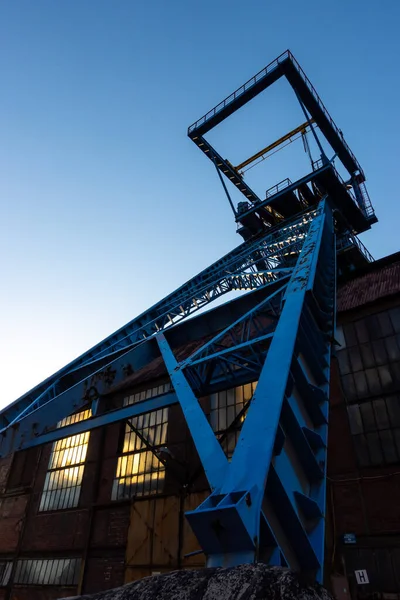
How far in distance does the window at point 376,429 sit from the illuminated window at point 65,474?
31.7 ft

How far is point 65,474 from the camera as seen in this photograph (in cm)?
1503

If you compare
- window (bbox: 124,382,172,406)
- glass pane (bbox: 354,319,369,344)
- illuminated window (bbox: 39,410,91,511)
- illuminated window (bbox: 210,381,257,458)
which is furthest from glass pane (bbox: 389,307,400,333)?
illuminated window (bbox: 39,410,91,511)

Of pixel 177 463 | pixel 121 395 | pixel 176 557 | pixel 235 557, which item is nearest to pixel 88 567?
pixel 176 557

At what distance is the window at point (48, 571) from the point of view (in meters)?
12.7

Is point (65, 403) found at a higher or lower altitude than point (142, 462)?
lower

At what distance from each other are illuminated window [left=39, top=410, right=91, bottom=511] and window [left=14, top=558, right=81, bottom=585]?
168cm

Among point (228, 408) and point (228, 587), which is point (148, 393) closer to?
point (228, 408)

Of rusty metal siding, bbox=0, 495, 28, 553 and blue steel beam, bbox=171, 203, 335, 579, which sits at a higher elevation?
rusty metal siding, bbox=0, 495, 28, 553

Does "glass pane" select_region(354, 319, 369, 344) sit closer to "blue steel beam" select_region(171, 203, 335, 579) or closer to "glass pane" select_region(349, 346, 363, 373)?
"glass pane" select_region(349, 346, 363, 373)

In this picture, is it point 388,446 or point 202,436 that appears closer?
point 202,436

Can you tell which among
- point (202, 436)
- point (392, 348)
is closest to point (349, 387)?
point (392, 348)

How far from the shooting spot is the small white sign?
322 inches

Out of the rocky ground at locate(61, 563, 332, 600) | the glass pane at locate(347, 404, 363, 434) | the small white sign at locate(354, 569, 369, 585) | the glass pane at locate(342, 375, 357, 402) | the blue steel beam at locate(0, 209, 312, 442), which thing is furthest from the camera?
the glass pane at locate(342, 375, 357, 402)

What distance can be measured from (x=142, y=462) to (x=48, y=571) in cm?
504
